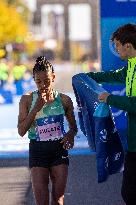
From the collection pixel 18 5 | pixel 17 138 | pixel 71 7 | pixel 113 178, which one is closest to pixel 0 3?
pixel 18 5

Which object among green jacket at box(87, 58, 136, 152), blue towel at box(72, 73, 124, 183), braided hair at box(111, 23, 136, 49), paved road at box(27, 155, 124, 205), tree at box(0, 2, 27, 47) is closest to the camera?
green jacket at box(87, 58, 136, 152)

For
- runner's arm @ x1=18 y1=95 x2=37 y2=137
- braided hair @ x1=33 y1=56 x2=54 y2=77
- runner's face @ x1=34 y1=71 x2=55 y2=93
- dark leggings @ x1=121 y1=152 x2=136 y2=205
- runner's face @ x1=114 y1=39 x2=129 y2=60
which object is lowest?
dark leggings @ x1=121 y1=152 x2=136 y2=205

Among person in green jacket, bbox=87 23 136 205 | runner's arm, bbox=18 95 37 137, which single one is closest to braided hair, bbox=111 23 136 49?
person in green jacket, bbox=87 23 136 205

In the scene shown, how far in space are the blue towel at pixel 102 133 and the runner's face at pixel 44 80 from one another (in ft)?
1.09

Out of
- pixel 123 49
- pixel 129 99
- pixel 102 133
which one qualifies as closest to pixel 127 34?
pixel 123 49

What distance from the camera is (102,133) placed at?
4.40 meters

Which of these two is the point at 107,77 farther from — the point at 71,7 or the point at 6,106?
the point at 71,7

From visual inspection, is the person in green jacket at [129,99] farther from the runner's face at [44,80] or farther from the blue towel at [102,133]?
the runner's face at [44,80]

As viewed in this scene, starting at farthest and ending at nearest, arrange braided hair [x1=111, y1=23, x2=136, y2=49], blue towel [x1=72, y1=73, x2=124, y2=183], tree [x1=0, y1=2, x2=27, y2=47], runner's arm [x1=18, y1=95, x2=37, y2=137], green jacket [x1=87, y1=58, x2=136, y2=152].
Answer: tree [x1=0, y1=2, x2=27, y2=47] → runner's arm [x1=18, y1=95, x2=37, y2=137] → blue towel [x1=72, y1=73, x2=124, y2=183] → braided hair [x1=111, y1=23, x2=136, y2=49] → green jacket [x1=87, y1=58, x2=136, y2=152]

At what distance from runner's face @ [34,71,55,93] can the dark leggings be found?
82 cm

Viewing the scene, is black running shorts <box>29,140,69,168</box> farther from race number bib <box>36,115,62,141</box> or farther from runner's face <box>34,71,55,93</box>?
runner's face <box>34,71,55,93</box>

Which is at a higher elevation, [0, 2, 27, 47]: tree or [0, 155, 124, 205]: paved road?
[0, 155, 124, 205]: paved road

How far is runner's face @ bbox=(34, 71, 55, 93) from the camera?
462 cm

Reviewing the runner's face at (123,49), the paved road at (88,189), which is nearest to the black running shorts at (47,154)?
the runner's face at (123,49)
